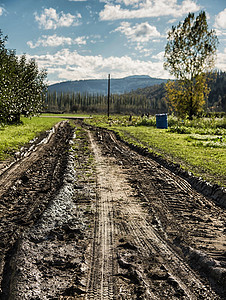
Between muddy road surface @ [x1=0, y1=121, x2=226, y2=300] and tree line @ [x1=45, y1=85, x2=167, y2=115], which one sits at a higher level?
tree line @ [x1=45, y1=85, x2=167, y2=115]

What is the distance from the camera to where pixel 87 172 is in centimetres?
766

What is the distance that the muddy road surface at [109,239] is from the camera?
279 cm

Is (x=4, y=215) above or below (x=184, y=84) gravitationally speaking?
below

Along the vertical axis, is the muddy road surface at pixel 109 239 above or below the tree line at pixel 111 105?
below

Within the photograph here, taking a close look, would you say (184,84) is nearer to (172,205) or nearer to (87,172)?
(87,172)

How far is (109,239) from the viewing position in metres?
3.78

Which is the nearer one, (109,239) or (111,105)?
(109,239)

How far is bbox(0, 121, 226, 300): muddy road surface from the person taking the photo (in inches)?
110

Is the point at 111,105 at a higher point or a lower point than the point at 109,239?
higher

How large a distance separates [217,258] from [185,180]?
3.92 meters

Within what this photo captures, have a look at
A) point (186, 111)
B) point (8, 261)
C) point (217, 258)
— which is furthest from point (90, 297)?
point (186, 111)

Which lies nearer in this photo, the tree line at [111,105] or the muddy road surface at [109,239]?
the muddy road surface at [109,239]

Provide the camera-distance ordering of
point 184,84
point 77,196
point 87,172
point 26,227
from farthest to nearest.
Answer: point 184,84
point 87,172
point 77,196
point 26,227

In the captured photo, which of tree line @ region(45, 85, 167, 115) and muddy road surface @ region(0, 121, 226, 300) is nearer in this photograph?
muddy road surface @ region(0, 121, 226, 300)
